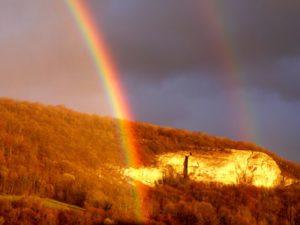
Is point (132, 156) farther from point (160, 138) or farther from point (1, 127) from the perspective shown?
point (1, 127)

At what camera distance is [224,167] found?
47281 mm

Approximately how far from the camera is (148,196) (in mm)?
37094

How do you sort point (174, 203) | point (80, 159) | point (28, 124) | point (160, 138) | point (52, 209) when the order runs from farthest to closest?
point (160, 138) → point (28, 124) → point (80, 159) → point (174, 203) → point (52, 209)

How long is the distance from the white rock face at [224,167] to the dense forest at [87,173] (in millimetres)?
1097

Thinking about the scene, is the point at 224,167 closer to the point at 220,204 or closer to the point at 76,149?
the point at 220,204

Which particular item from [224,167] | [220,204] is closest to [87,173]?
[220,204]

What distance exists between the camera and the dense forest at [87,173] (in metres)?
27.9

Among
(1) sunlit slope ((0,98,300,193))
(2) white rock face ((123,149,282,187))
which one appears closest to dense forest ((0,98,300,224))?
(1) sunlit slope ((0,98,300,193))

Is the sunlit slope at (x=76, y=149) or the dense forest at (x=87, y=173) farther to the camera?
the sunlit slope at (x=76, y=149)

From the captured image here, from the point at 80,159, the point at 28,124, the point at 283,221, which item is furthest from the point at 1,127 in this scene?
the point at 283,221

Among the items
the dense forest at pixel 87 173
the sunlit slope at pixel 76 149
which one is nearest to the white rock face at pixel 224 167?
the sunlit slope at pixel 76 149

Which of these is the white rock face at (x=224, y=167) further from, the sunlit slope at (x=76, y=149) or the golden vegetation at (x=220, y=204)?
the golden vegetation at (x=220, y=204)

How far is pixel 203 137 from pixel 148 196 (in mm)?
17425

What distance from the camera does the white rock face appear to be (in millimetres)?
45688
